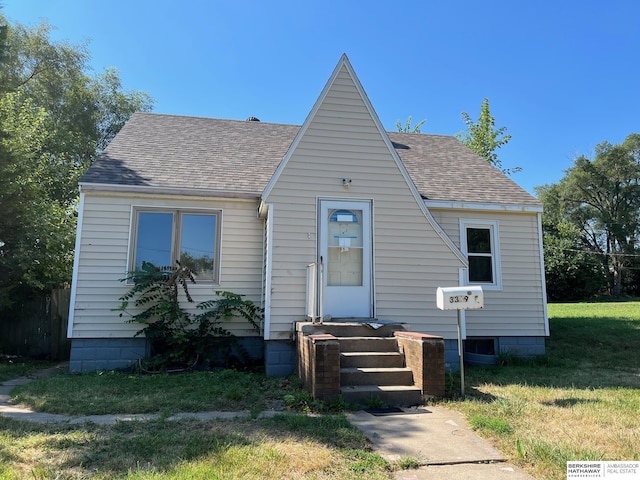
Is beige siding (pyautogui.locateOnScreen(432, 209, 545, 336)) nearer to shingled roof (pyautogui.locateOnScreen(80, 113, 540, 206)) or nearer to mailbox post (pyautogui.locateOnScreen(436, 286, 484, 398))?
shingled roof (pyautogui.locateOnScreen(80, 113, 540, 206))

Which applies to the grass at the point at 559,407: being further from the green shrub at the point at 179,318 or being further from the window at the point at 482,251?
the green shrub at the point at 179,318

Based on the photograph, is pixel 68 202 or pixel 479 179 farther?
pixel 68 202

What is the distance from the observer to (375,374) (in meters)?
5.92

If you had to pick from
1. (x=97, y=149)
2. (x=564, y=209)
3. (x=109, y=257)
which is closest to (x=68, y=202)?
(x=97, y=149)

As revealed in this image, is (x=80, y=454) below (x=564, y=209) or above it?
below

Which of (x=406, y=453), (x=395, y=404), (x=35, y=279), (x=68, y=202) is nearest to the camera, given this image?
(x=406, y=453)

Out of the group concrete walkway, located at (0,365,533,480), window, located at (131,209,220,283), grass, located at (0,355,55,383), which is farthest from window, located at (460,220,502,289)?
grass, located at (0,355,55,383)

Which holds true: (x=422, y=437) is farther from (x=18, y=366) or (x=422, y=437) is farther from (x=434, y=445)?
(x=18, y=366)

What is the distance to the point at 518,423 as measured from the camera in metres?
4.57

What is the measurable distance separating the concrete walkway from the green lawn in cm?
17

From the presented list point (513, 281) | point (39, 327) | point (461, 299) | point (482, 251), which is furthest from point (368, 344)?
point (39, 327)

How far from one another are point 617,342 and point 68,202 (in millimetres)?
20692

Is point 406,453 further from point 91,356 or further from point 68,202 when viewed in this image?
point 68,202

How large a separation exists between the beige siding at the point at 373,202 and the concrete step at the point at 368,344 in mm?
1239
